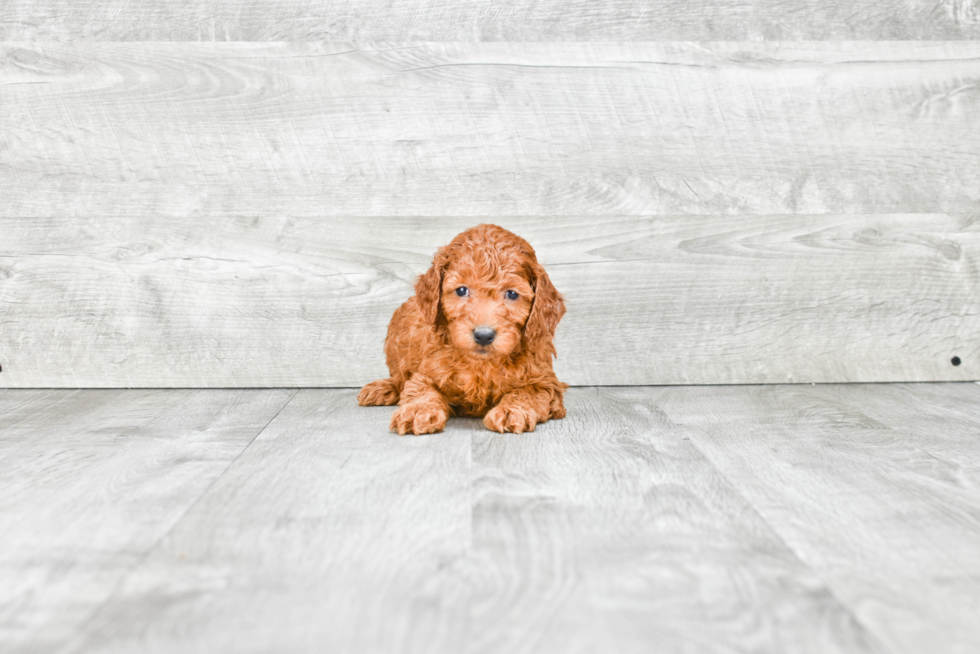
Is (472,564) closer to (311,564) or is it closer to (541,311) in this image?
(311,564)

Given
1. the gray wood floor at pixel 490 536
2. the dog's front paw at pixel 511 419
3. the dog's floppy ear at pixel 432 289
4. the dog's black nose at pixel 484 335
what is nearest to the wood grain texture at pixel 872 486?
the gray wood floor at pixel 490 536

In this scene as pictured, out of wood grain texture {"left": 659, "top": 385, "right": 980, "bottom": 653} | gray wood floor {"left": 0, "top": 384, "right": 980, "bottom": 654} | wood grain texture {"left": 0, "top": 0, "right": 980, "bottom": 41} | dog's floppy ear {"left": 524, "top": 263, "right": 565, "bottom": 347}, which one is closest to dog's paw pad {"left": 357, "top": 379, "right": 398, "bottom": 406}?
gray wood floor {"left": 0, "top": 384, "right": 980, "bottom": 654}

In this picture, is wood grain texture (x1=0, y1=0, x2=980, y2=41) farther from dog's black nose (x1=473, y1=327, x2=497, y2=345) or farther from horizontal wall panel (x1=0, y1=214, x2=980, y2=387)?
dog's black nose (x1=473, y1=327, x2=497, y2=345)

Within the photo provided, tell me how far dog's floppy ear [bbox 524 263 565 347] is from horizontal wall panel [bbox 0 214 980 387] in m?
0.59

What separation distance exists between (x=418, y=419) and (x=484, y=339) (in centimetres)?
25

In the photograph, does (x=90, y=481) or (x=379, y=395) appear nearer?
(x=90, y=481)

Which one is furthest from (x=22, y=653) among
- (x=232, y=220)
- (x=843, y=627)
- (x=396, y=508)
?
(x=232, y=220)

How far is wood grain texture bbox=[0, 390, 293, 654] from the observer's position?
0.98 metres

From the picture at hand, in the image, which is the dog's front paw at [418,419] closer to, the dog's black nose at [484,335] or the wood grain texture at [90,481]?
the dog's black nose at [484,335]

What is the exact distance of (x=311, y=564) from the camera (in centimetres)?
107

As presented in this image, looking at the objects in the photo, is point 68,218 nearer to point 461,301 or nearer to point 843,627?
point 461,301

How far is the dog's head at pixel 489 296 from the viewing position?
175 centimetres

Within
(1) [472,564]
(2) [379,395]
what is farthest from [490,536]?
(2) [379,395]

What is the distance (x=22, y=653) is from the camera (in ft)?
2.78
